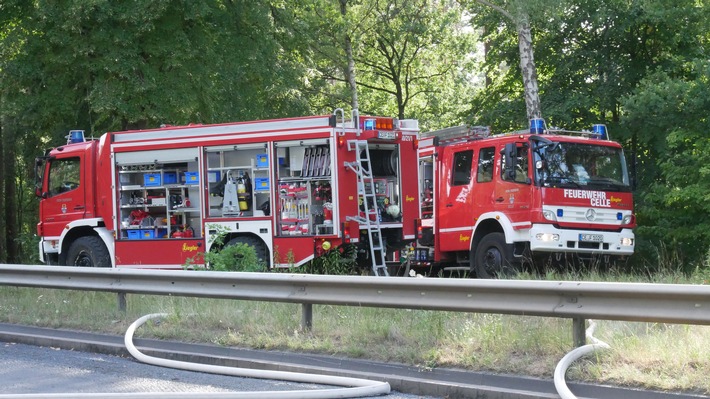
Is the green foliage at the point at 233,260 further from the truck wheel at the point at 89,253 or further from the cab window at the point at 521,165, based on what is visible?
the cab window at the point at 521,165

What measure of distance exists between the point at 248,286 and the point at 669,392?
447 cm

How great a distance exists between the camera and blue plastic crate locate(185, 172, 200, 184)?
15.8 metres

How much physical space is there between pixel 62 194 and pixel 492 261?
8.41 meters

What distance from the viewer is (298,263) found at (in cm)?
1466

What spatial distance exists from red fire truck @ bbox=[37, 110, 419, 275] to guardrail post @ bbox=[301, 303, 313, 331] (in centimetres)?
580

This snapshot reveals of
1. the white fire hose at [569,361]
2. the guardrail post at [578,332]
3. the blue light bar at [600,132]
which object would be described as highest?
the blue light bar at [600,132]

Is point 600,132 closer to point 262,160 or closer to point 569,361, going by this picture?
point 262,160

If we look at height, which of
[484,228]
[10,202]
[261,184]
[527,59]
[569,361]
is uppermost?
[527,59]

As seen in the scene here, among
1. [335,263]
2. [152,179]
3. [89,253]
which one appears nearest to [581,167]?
[335,263]

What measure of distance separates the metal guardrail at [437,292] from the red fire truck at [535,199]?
224 inches

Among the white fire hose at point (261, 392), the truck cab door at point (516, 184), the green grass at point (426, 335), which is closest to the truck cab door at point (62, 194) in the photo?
the green grass at point (426, 335)

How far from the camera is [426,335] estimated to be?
7785 millimetres

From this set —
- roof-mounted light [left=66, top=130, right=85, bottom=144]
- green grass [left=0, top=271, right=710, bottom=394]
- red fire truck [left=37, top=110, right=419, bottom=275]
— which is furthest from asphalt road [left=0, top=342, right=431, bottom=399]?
roof-mounted light [left=66, top=130, right=85, bottom=144]

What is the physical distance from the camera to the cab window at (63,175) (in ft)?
57.8
